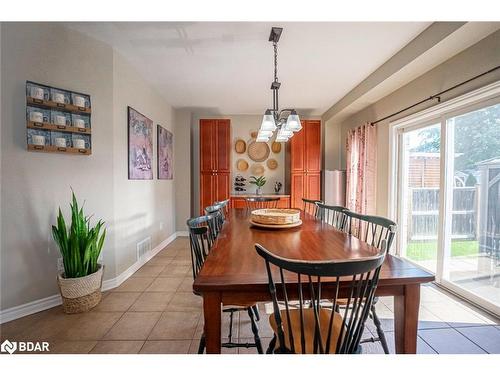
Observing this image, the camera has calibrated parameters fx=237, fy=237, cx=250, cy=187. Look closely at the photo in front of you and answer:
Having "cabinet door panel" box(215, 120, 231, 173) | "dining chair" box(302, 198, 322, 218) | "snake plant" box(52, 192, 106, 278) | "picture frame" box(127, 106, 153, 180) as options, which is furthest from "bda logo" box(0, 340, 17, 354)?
"cabinet door panel" box(215, 120, 231, 173)

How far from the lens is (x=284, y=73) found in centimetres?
308

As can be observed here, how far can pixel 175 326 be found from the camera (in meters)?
1.87

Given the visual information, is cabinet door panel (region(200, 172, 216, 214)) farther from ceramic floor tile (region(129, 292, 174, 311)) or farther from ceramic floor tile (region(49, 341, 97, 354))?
ceramic floor tile (region(49, 341, 97, 354))

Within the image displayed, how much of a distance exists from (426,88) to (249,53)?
2.00 meters

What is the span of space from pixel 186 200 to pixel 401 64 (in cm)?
399

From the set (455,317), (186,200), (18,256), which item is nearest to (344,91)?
(455,317)

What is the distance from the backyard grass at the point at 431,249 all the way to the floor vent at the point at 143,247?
362 centimetres

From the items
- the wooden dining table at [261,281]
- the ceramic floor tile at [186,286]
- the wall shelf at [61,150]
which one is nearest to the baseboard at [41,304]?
the ceramic floor tile at [186,286]

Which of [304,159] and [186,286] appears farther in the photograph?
[304,159]

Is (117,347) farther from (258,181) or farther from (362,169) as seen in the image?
(362,169)

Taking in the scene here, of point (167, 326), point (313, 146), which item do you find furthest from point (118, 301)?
point (313, 146)

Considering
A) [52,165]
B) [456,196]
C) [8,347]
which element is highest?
[52,165]

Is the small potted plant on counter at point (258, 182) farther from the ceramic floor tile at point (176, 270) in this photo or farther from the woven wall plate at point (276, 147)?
the ceramic floor tile at point (176, 270)

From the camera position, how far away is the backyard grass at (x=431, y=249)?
2.32 m
